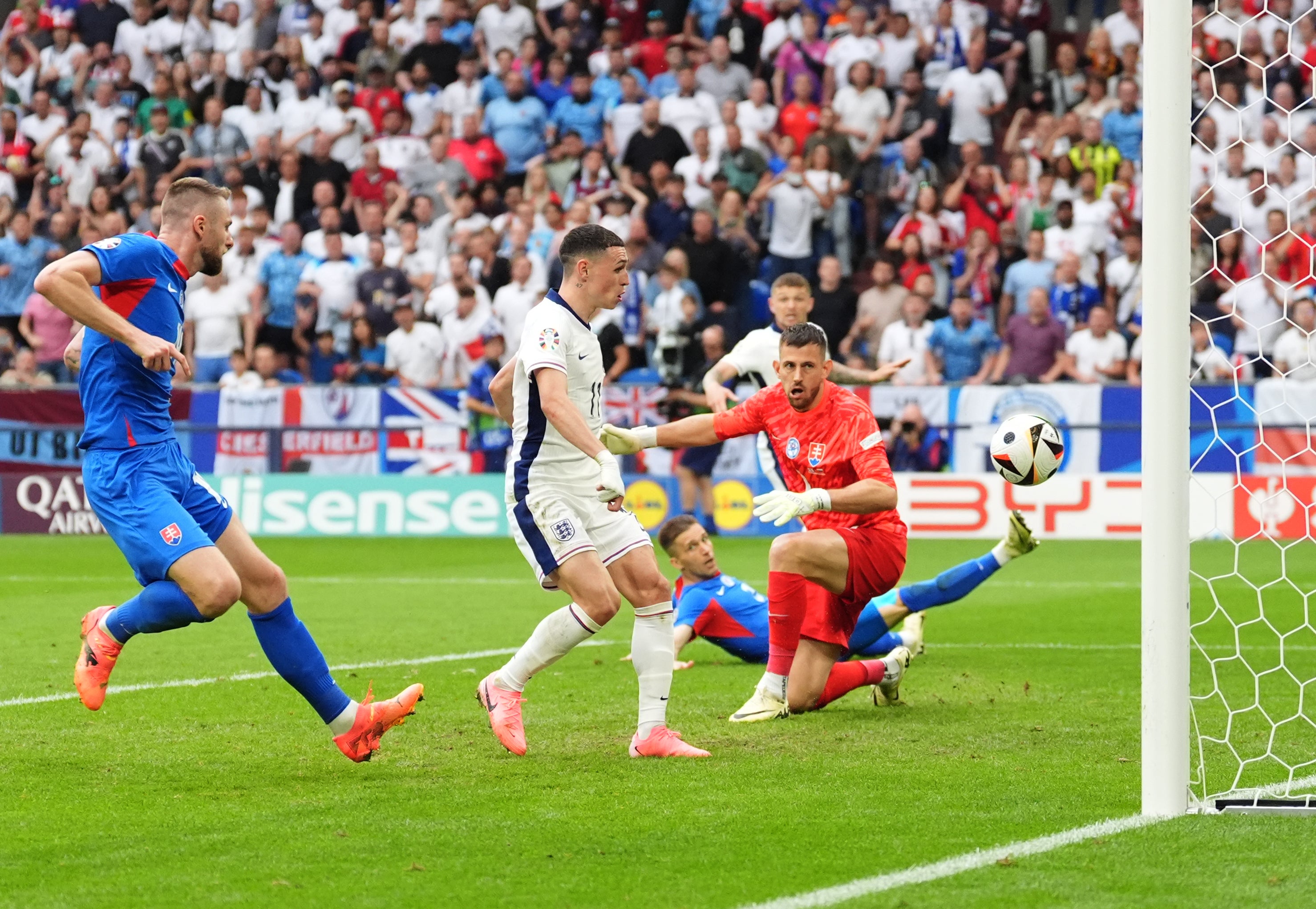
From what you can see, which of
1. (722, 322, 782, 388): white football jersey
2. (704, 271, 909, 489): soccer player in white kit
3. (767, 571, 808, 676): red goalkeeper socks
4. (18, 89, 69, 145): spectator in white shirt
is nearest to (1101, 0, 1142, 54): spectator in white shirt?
(704, 271, 909, 489): soccer player in white kit

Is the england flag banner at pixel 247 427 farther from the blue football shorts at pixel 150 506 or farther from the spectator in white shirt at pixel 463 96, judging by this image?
the blue football shorts at pixel 150 506

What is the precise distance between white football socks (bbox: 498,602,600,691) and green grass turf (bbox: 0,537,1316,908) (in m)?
0.28

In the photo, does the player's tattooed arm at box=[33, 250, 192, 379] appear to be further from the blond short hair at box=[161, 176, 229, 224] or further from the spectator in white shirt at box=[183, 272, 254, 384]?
the spectator in white shirt at box=[183, 272, 254, 384]

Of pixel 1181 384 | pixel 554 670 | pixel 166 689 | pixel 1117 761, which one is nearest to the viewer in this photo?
pixel 1181 384

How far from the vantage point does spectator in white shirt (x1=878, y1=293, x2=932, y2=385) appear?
17969 mm

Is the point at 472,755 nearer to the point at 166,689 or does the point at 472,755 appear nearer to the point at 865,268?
the point at 166,689

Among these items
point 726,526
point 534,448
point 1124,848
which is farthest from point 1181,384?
point 726,526

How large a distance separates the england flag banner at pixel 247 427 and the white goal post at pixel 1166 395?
47.6 ft

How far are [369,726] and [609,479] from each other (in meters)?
1.23

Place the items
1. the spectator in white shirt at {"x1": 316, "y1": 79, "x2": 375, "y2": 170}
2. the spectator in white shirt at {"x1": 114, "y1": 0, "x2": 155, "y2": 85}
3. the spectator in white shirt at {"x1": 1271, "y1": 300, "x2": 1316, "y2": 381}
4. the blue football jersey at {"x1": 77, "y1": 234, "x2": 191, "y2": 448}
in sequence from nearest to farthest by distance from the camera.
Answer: the blue football jersey at {"x1": 77, "y1": 234, "x2": 191, "y2": 448} < the spectator in white shirt at {"x1": 1271, "y1": 300, "x2": 1316, "y2": 381} < the spectator in white shirt at {"x1": 316, "y1": 79, "x2": 375, "y2": 170} < the spectator in white shirt at {"x1": 114, "y1": 0, "x2": 155, "y2": 85}

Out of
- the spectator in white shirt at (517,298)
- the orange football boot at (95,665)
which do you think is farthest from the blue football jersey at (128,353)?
the spectator in white shirt at (517,298)

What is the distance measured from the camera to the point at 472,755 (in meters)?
6.47

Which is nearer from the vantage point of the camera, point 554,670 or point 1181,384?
point 1181,384

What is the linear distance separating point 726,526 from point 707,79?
21.6ft
